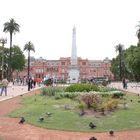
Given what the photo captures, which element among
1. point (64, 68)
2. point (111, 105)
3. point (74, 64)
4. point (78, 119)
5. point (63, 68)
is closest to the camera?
point (78, 119)

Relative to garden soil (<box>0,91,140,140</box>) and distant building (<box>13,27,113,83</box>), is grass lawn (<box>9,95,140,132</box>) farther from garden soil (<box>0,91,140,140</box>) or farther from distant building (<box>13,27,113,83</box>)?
distant building (<box>13,27,113,83</box>)

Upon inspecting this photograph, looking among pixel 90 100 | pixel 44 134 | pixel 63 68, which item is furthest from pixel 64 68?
pixel 44 134

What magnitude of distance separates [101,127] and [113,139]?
1.92 m

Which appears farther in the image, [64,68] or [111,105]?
[64,68]

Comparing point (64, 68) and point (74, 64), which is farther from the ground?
point (64, 68)

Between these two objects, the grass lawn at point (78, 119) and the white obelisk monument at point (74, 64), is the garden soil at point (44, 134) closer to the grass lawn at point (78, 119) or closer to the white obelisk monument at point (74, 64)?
the grass lawn at point (78, 119)

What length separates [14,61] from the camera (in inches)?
4459

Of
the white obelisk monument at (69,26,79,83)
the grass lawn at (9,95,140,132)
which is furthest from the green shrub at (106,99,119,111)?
the white obelisk monument at (69,26,79,83)

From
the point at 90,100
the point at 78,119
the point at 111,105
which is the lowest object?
the point at 78,119

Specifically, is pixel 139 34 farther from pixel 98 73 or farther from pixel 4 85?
pixel 98 73

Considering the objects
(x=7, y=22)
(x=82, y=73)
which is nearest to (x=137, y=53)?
(x=7, y=22)

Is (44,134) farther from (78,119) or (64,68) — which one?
(64,68)

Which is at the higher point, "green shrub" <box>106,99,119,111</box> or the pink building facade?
the pink building facade

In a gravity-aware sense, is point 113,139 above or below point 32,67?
below
